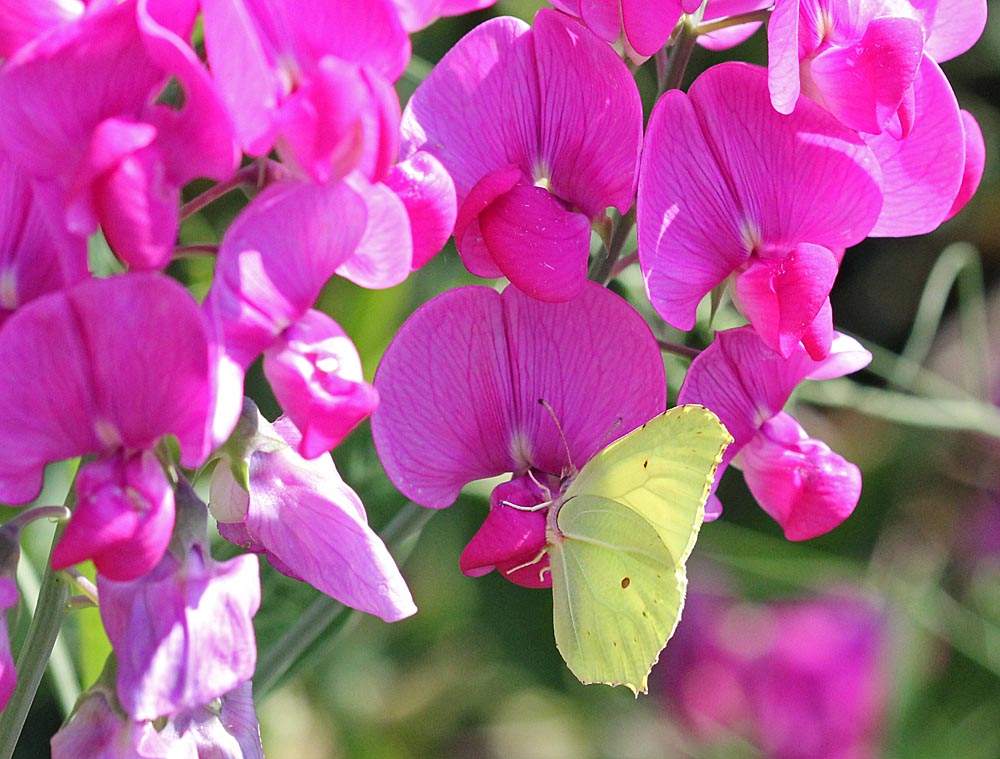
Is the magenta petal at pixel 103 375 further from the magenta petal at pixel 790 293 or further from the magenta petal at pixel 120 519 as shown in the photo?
the magenta petal at pixel 790 293

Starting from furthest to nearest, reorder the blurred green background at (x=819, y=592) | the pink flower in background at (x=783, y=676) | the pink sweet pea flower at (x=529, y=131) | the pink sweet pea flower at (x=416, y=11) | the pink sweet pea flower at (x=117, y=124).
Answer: the pink flower in background at (x=783, y=676) < the blurred green background at (x=819, y=592) < the pink sweet pea flower at (x=529, y=131) < the pink sweet pea flower at (x=416, y=11) < the pink sweet pea flower at (x=117, y=124)

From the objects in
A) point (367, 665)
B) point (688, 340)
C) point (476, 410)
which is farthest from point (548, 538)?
point (367, 665)

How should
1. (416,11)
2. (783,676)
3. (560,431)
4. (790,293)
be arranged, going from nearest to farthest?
(416,11), (790,293), (560,431), (783,676)

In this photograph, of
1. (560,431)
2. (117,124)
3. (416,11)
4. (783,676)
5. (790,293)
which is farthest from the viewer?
(783,676)

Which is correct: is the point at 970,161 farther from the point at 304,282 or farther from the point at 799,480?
the point at 304,282

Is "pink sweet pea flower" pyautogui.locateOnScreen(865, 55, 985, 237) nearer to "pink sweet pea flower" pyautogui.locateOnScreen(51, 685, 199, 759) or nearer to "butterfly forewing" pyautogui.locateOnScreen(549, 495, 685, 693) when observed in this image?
"butterfly forewing" pyautogui.locateOnScreen(549, 495, 685, 693)

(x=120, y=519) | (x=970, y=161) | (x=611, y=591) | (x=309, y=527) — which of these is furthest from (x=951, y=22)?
(x=120, y=519)

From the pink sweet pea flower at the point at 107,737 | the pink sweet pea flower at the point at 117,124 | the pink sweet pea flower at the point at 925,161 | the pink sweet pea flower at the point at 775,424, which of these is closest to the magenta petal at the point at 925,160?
the pink sweet pea flower at the point at 925,161
